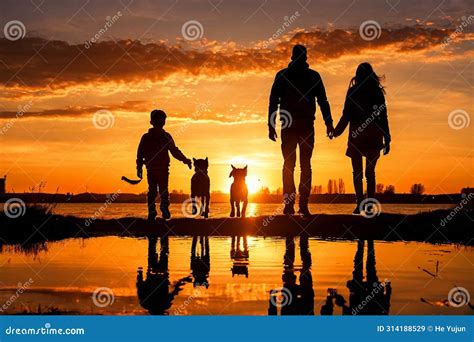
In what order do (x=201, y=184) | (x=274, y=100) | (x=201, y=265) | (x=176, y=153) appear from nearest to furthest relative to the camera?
(x=201, y=265)
(x=274, y=100)
(x=176, y=153)
(x=201, y=184)

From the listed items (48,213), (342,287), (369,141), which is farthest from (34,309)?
(48,213)

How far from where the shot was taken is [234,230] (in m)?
19.2

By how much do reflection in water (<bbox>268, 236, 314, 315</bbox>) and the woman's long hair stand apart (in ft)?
20.4

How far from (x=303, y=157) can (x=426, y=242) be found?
11.8ft

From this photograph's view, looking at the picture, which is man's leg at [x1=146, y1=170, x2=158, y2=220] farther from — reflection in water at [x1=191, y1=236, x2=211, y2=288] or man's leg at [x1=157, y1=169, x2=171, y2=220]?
reflection in water at [x1=191, y1=236, x2=211, y2=288]

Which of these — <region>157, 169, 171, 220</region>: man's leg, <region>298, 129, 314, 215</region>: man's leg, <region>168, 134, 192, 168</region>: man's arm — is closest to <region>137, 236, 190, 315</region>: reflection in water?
<region>298, 129, 314, 215</region>: man's leg

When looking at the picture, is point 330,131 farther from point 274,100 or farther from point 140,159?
point 140,159

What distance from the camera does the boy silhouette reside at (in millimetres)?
19859

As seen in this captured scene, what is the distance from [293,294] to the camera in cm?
941

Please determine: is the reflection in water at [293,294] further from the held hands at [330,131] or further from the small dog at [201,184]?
the small dog at [201,184]

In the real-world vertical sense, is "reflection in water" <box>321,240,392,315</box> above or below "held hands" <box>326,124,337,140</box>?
below

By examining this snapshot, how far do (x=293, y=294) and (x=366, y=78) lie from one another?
365 inches

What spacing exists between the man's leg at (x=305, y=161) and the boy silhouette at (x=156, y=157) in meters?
4.29

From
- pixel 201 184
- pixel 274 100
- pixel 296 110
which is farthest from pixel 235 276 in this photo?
pixel 201 184
